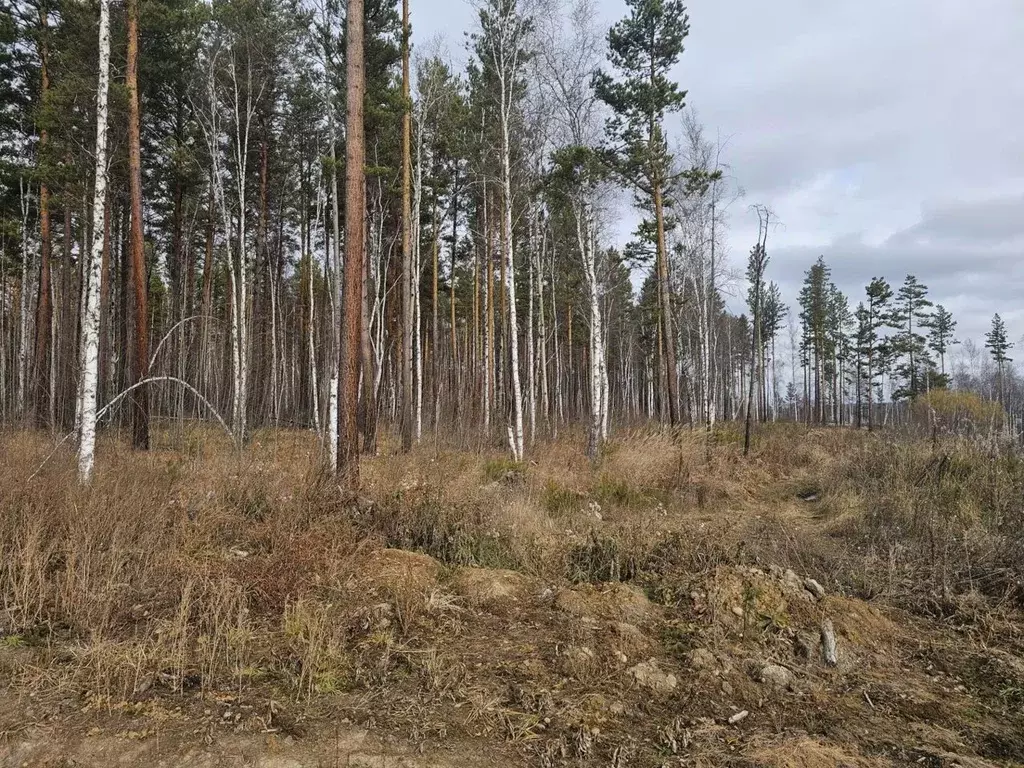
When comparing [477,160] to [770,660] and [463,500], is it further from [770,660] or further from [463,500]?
[770,660]

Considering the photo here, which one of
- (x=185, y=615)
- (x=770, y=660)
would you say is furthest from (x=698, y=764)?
(x=185, y=615)

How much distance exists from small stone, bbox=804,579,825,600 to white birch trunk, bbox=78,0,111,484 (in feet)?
22.6

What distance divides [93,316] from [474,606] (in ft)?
19.5

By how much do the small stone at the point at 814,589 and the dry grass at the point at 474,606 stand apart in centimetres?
8

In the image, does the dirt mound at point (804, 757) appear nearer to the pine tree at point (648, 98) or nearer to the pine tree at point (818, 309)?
the pine tree at point (648, 98)

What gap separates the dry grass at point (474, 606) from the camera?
3.01 meters

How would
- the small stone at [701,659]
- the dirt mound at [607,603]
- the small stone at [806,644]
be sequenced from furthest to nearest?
the dirt mound at [607,603] → the small stone at [806,644] → the small stone at [701,659]

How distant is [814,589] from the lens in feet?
14.8

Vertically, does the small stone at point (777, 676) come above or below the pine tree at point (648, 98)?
below

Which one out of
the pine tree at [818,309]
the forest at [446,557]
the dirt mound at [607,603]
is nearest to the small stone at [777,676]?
the forest at [446,557]

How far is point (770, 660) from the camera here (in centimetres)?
360

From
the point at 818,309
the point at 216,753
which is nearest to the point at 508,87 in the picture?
the point at 216,753

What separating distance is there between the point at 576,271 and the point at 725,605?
2097cm

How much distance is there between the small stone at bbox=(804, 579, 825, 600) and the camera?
4410 millimetres
